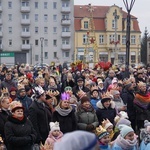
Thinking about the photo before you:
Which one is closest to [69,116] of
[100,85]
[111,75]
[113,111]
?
[113,111]

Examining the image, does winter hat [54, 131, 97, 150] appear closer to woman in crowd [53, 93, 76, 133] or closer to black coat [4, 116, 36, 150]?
black coat [4, 116, 36, 150]

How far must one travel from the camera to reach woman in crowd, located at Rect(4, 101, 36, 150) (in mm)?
7020

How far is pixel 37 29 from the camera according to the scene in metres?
75.8

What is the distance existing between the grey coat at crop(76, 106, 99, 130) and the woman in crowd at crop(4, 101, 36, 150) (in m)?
1.76

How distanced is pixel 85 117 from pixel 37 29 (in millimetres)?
67779

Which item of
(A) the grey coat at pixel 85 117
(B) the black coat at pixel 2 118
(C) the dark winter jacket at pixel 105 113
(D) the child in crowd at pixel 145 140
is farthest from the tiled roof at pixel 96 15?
(D) the child in crowd at pixel 145 140

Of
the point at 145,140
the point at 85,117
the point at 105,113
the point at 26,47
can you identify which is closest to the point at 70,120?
the point at 85,117

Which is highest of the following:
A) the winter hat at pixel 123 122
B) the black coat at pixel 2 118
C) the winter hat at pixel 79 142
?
the winter hat at pixel 79 142

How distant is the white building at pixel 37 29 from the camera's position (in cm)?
7381

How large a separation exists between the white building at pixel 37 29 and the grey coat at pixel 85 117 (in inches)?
2555

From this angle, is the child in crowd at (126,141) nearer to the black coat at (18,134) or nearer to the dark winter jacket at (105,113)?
the black coat at (18,134)

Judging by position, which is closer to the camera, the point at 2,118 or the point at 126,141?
the point at 126,141

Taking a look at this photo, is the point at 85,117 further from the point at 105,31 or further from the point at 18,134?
the point at 105,31

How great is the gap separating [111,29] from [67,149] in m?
74.8
